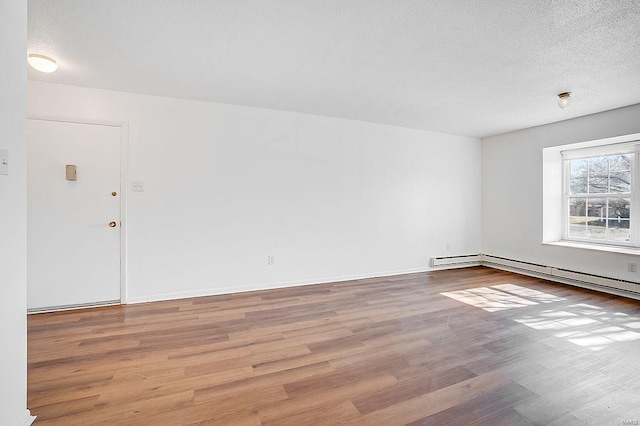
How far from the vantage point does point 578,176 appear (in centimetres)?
463

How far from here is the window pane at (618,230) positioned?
404 centimetres

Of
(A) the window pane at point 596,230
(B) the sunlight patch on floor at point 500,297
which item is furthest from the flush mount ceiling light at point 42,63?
(A) the window pane at point 596,230

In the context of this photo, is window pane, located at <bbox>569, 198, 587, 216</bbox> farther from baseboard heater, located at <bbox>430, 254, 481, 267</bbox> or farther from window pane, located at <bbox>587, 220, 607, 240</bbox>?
baseboard heater, located at <bbox>430, 254, 481, 267</bbox>

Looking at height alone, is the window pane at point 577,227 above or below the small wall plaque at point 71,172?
below

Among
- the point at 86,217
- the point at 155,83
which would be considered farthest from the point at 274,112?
the point at 86,217

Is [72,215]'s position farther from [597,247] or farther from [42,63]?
[597,247]

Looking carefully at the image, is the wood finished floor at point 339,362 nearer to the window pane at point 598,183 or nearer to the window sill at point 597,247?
the window sill at point 597,247

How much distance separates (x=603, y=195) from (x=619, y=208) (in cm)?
26

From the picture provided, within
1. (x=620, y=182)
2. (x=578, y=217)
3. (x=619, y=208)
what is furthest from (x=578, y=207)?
(x=620, y=182)

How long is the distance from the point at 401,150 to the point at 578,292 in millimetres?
3187

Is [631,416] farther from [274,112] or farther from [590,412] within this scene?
[274,112]

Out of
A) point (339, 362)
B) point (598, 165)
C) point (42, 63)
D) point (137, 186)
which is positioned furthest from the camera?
point (598, 165)

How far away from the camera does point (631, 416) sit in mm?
1610

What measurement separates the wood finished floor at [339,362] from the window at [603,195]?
1269 mm
